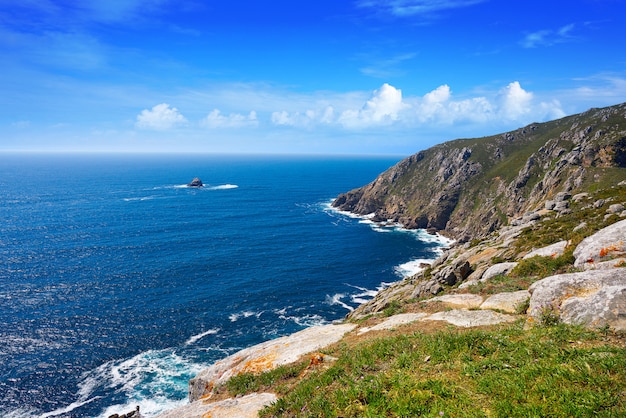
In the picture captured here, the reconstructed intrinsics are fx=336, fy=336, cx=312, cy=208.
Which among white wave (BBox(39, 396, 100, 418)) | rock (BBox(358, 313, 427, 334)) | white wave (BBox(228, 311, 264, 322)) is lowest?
white wave (BBox(39, 396, 100, 418))

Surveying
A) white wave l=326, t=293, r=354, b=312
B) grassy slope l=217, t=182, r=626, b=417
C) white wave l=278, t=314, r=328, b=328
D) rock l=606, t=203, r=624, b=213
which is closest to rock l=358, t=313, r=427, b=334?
grassy slope l=217, t=182, r=626, b=417

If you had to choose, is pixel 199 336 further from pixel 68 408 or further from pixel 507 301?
pixel 507 301

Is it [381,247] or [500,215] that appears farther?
[500,215]

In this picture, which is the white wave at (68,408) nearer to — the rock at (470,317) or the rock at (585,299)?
the rock at (470,317)

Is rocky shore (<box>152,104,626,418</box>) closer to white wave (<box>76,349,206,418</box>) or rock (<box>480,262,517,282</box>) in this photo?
rock (<box>480,262,517,282</box>)

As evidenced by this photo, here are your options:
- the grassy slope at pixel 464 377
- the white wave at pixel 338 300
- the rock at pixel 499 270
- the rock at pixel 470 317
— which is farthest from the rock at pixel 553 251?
the white wave at pixel 338 300

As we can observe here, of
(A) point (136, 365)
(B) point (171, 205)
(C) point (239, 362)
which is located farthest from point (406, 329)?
(B) point (171, 205)

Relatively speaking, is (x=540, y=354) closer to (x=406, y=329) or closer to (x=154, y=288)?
(x=406, y=329)
